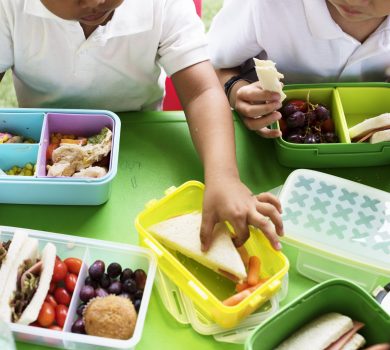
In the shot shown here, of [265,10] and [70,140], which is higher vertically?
[265,10]

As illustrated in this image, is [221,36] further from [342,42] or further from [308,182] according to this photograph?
[308,182]

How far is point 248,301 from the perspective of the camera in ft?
2.19

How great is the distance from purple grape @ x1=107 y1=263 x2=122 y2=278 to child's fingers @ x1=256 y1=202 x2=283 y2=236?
0.20 m

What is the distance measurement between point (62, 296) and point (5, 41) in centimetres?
41

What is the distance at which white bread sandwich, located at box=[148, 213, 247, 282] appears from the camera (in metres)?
0.71

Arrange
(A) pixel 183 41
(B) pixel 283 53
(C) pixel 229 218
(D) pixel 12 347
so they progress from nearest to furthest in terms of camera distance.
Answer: (D) pixel 12 347 < (C) pixel 229 218 < (A) pixel 183 41 < (B) pixel 283 53

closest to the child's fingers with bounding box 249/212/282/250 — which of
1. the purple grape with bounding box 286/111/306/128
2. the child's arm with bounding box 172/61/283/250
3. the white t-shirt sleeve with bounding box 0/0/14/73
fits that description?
the child's arm with bounding box 172/61/283/250

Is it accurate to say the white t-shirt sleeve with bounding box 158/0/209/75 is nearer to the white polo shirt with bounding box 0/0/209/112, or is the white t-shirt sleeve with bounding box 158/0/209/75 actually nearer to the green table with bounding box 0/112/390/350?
the white polo shirt with bounding box 0/0/209/112

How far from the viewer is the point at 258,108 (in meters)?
0.83

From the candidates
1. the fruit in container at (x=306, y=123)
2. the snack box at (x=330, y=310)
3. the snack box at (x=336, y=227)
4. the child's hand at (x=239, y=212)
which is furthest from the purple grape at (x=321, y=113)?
the snack box at (x=330, y=310)

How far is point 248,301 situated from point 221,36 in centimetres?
52

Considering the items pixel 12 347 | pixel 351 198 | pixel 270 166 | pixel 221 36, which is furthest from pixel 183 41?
pixel 12 347

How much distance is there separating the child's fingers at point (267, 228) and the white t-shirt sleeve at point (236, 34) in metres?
0.37

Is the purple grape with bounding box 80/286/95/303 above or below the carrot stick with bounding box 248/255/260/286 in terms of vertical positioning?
below
